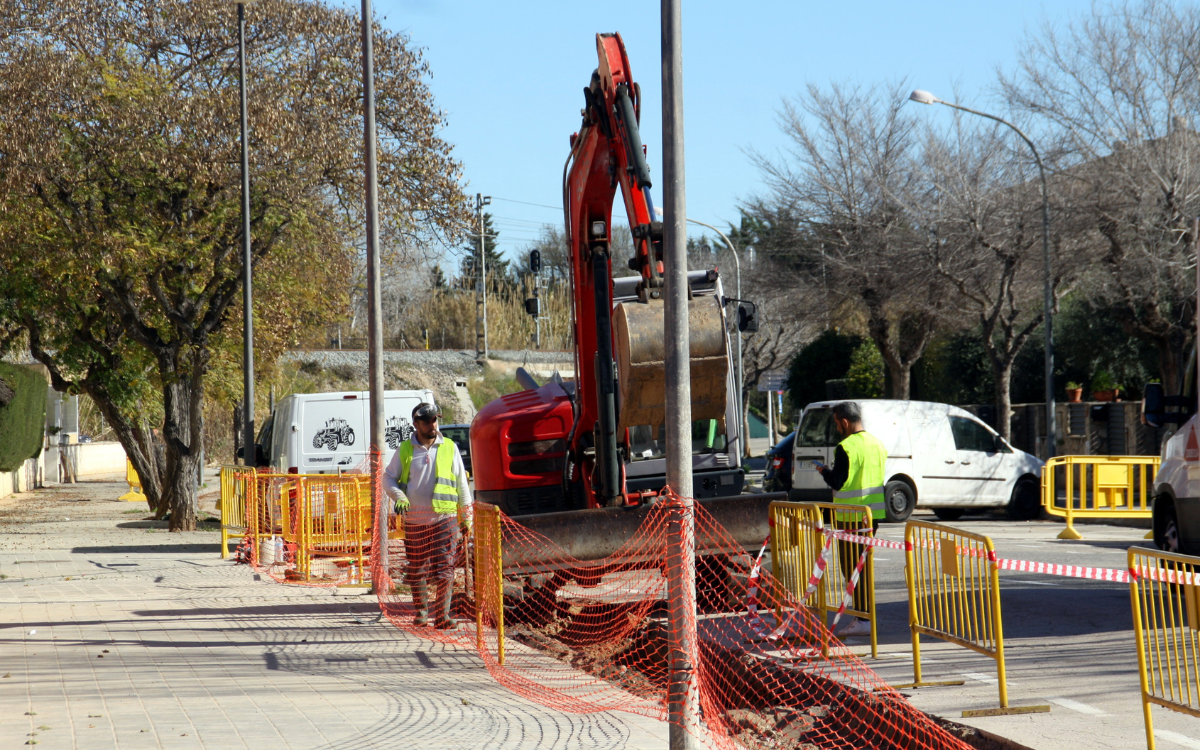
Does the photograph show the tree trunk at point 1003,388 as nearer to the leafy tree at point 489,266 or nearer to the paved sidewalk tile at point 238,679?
the paved sidewalk tile at point 238,679

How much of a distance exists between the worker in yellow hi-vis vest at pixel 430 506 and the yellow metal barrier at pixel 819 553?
2.50m

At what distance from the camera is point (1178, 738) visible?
6.04m

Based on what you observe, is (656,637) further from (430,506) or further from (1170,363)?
(1170,363)

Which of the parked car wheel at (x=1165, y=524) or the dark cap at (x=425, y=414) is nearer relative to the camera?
the dark cap at (x=425, y=414)

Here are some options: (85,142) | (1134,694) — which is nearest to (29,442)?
(85,142)

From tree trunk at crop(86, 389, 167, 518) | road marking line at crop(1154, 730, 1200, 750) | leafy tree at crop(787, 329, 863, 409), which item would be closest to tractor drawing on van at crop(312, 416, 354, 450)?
tree trunk at crop(86, 389, 167, 518)

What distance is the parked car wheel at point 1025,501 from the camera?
67.7 ft

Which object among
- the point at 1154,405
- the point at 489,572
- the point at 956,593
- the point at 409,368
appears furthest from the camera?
the point at 409,368

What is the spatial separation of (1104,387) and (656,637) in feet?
82.8

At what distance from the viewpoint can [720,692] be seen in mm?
7742

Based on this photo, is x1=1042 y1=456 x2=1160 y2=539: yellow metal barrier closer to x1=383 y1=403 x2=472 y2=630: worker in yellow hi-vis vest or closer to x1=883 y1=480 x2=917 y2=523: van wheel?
x1=883 y1=480 x2=917 y2=523: van wheel

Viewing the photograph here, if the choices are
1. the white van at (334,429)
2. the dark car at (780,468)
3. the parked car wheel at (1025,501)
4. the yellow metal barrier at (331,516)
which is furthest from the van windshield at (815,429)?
the yellow metal barrier at (331,516)

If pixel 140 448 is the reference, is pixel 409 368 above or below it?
above

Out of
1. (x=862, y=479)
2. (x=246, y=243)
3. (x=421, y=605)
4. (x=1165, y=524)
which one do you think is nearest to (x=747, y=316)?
(x=862, y=479)
